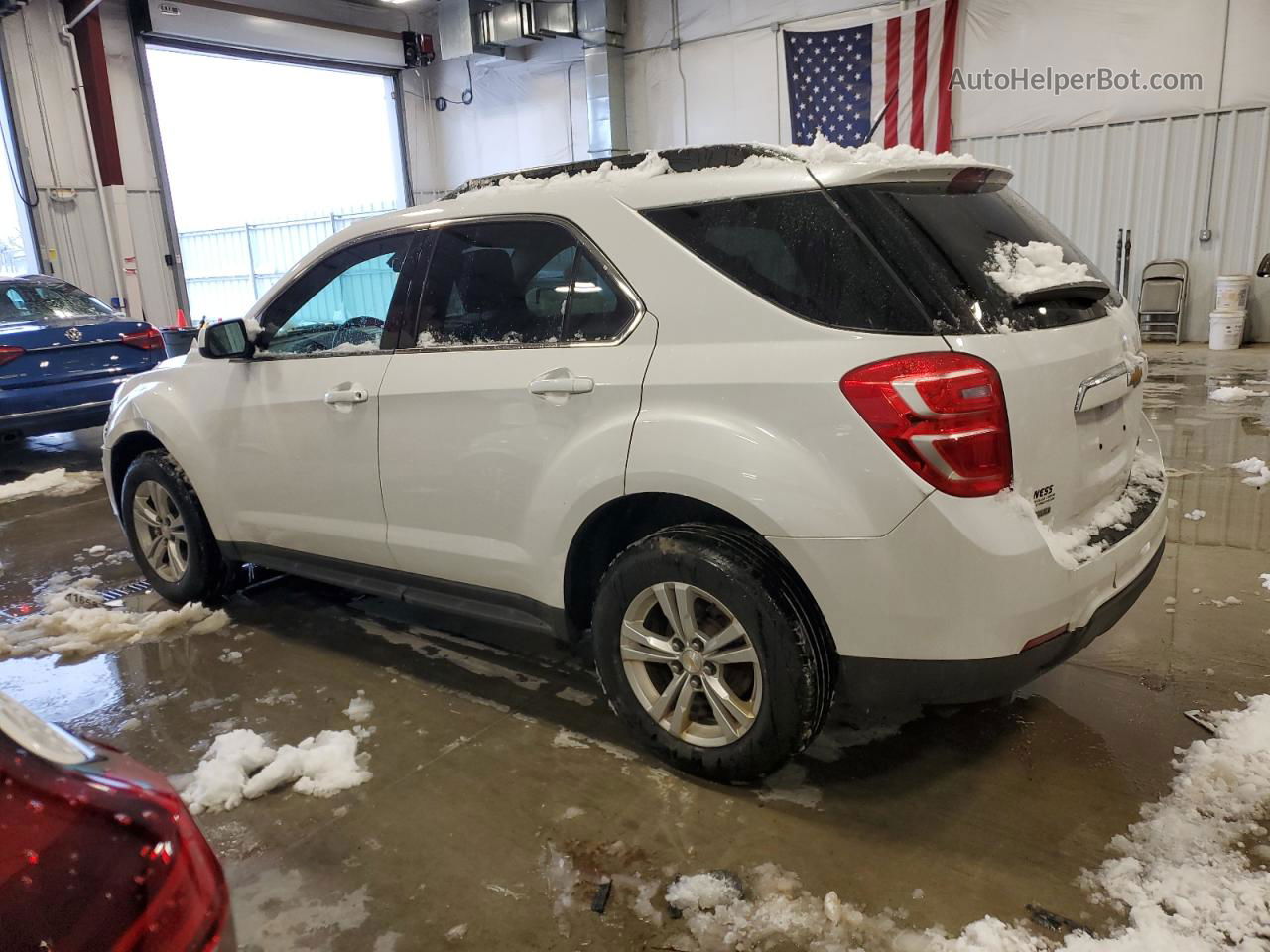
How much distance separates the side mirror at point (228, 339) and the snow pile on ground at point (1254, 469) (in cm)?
539

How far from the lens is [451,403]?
285 centimetres

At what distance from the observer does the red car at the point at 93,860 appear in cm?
98

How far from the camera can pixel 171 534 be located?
4078 mm

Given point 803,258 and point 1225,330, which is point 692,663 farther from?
point 1225,330

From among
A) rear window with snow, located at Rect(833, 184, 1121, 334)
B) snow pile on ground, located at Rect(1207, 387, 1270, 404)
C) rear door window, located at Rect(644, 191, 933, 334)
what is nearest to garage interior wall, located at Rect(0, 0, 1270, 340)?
snow pile on ground, located at Rect(1207, 387, 1270, 404)

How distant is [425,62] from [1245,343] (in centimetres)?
1402

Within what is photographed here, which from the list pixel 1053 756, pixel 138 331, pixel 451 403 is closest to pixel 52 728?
pixel 451 403

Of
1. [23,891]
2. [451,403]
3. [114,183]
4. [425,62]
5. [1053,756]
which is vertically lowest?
[1053,756]

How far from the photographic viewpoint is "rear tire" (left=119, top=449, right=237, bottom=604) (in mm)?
3918

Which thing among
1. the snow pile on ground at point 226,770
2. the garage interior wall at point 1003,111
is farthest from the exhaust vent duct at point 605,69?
the snow pile on ground at point 226,770

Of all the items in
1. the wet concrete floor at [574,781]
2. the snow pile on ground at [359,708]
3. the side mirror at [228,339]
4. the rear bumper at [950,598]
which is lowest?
the wet concrete floor at [574,781]

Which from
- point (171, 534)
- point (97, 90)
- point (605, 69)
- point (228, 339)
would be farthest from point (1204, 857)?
point (97, 90)

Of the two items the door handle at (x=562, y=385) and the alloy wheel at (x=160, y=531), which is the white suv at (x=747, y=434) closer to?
the door handle at (x=562, y=385)

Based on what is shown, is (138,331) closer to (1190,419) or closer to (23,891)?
(23,891)
